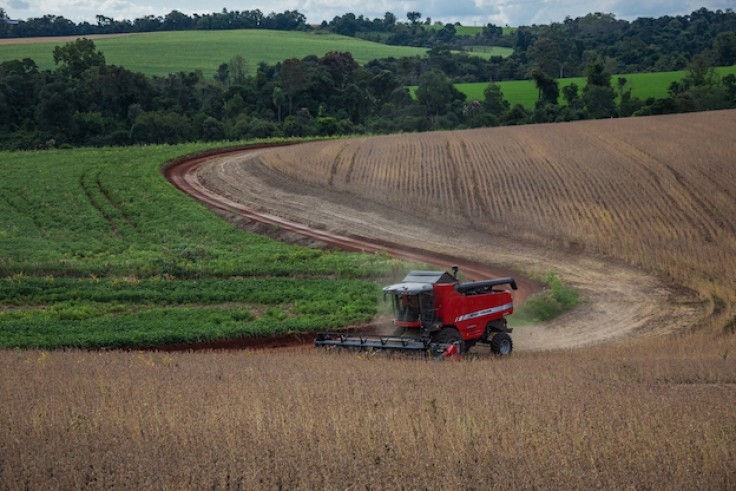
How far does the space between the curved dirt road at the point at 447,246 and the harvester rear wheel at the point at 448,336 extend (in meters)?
2.85

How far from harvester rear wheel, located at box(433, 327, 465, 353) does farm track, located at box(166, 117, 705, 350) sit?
2.99 meters

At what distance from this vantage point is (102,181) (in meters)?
49.4

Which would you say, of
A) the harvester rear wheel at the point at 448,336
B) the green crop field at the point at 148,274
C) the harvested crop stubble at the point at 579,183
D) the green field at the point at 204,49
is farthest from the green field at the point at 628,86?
the harvester rear wheel at the point at 448,336

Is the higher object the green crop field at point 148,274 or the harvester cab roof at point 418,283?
the harvester cab roof at point 418,283

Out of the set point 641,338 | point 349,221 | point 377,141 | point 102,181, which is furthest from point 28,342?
point 377,141

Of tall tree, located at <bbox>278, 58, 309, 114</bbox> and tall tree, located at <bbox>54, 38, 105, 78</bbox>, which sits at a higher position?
tall tree, located at <bbox>54, 38, 105, 78</bbox>

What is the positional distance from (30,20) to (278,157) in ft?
411

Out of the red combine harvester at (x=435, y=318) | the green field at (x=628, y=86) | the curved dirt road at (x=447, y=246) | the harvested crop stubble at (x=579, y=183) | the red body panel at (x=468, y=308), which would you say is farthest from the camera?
the green field at (x=628, y=86)

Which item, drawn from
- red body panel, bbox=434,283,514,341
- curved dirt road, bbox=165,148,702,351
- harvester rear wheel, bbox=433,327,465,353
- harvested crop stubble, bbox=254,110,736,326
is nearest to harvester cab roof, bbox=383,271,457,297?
red body panel, bbox=434,283,514,341

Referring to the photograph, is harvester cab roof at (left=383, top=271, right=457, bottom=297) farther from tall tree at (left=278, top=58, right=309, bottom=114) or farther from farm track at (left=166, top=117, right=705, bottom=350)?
tall tree at (left=278, top=58, right=309, bottom=114)

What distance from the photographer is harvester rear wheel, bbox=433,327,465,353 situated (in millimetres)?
20359

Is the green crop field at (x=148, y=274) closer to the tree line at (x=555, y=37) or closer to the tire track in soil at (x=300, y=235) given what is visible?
the tire track in soil at (x=300, y=235)

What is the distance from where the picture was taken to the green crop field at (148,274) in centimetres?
2352

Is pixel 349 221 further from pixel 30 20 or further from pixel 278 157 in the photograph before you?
pixel 30 20
